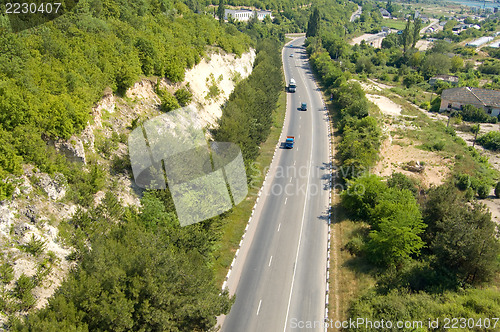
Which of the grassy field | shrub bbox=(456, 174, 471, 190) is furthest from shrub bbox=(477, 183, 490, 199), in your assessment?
the grassy field

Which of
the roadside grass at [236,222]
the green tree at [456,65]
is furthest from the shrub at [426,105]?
the green tree at [456,65]

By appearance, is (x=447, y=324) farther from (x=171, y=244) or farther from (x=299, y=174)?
(x=299, y=174)

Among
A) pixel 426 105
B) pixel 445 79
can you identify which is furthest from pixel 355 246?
pixel 445 79

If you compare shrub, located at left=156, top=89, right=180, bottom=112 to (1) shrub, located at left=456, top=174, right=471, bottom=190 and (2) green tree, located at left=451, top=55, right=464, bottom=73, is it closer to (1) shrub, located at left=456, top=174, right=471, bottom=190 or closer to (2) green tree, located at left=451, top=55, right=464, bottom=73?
(1) shrub, located at left=456, top=174, right=471, bottom=190

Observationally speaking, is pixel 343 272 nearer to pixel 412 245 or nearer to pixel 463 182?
pixel 412 245

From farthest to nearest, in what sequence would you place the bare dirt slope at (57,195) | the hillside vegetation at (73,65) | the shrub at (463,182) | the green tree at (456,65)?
1. the green tree at (456,65)
2. the shrub at (463,182)
3. the hillside vegetation at (73,65)
4. the bare dirt slope at (57,195)

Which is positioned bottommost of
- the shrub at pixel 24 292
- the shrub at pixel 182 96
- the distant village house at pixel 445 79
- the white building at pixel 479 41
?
the distant village house at pixel 445 79

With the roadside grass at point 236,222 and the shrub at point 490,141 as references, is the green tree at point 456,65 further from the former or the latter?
the roadside grass at point 236,222

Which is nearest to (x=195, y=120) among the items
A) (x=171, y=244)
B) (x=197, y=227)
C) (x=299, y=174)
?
(x=299, y=174)
